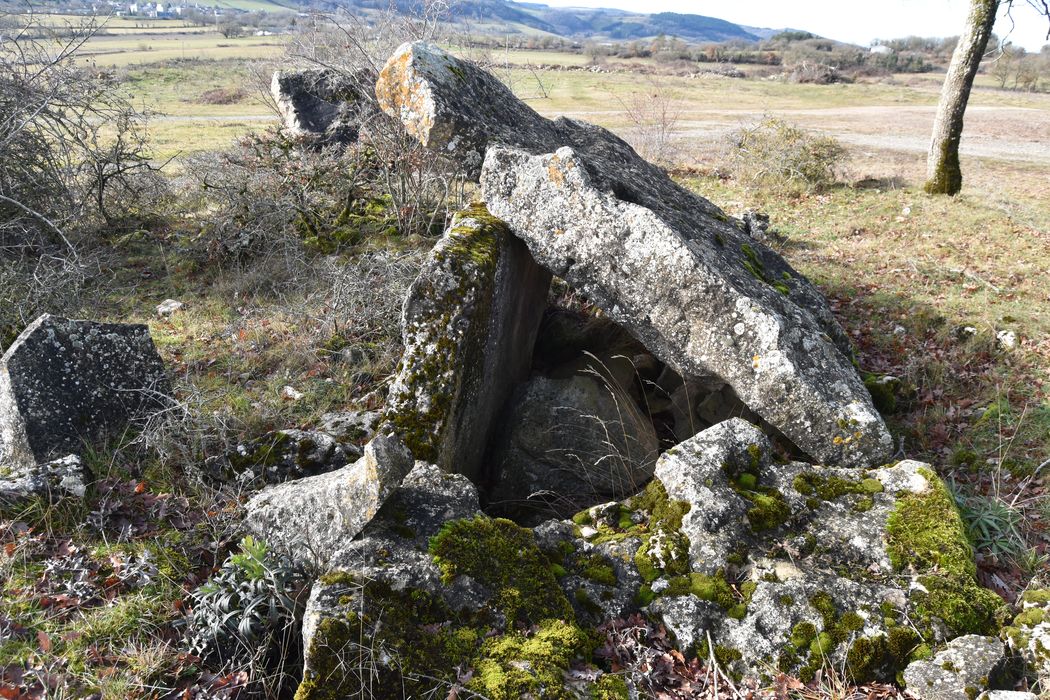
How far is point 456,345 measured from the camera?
5.12 meters

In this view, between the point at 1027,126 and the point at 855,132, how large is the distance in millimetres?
8068

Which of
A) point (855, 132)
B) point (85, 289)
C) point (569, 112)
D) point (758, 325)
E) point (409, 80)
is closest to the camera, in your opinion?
point (758, 325)

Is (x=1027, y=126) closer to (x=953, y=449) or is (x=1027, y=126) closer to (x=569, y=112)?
(x=569, y=112)

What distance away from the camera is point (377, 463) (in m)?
3.96

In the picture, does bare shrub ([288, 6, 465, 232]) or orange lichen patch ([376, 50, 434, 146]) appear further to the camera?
bare shrub ([288, 6, 465, 232])

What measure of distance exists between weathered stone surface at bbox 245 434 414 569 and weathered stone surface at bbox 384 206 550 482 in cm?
78

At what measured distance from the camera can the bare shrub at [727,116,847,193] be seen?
15289mm

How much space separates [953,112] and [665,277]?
13.0 metres

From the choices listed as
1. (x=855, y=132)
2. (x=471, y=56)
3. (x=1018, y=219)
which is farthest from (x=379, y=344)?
(x=855, y=132)

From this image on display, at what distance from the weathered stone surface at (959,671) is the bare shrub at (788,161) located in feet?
43.9

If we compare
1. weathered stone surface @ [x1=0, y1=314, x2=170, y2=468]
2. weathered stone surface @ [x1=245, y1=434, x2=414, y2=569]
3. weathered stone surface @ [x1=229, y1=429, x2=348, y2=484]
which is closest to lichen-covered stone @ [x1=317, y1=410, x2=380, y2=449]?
weathered stone surface @ [x1=229, y1=429, x2=348, y2=484]

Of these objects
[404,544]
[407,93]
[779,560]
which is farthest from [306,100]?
[779,560]

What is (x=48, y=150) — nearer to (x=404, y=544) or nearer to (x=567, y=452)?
(x=567, y=452)

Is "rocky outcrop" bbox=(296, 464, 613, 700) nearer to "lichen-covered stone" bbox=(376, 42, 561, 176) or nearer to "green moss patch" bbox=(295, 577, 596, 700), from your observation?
"green moss patch" bbox=(295, 577, 596, 700)
